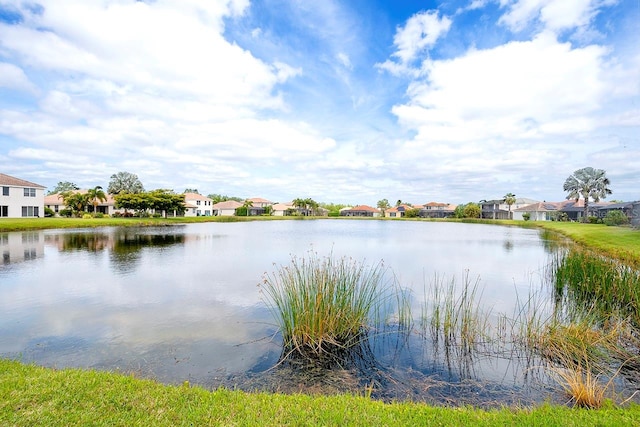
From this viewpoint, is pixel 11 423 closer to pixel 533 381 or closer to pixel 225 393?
pixel 225 393

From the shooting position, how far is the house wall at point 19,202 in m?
39.7

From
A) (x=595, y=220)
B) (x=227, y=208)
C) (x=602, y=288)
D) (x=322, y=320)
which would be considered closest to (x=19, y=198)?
(x=227, y=208)

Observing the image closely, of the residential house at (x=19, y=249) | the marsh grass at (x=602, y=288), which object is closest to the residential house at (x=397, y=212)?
the residential house at (x=19, y=249)

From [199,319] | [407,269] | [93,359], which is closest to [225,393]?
[93,359]

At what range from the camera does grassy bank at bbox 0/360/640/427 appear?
3383 millimetres

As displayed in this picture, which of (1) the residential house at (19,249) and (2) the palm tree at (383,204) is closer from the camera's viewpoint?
(1) the residential house at (19,249)

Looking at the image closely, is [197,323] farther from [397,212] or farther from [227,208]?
[397,212]

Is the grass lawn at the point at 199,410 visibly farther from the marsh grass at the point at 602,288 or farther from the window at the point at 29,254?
the window at the point at 29,254

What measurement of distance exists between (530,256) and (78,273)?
834 inches

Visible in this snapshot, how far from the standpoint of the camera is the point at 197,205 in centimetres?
7238

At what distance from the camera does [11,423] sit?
10.5 feet

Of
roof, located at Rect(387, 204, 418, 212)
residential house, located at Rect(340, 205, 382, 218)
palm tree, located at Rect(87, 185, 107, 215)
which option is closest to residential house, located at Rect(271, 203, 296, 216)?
residential house, located at Rect(340, 205, 382, 218)

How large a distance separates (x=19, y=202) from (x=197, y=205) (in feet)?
107

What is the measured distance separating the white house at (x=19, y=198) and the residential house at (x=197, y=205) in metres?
26.2
